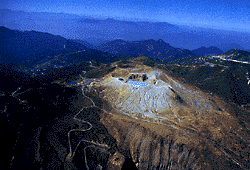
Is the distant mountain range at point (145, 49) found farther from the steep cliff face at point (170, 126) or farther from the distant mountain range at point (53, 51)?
the steep cliff face at point (170, 126)

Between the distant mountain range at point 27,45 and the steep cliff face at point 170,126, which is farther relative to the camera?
the distant mountain range at point 27,45

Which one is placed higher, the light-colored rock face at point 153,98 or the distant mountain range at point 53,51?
the distant mountain range at point 53,51

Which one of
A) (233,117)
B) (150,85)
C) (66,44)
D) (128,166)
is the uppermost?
(66,44)

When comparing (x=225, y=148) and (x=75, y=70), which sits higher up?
(x=75, y=70)

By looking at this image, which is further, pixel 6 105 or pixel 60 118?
pixel 60 118

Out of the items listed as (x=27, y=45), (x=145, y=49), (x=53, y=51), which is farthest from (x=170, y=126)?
(x=27, y=45)

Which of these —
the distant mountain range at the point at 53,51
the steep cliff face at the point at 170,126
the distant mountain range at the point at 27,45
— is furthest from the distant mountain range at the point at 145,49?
the steep cliff face at the point at 170,126

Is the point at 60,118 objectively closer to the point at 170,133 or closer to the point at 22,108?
the point at 22,108

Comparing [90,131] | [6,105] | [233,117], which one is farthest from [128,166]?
[233,117]
